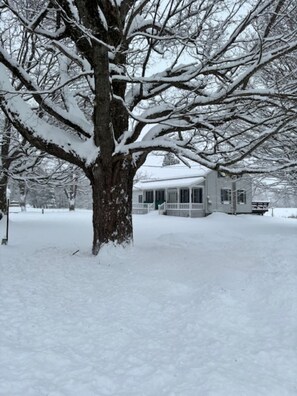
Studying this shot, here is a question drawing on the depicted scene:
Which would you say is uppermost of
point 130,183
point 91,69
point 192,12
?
point 192,12

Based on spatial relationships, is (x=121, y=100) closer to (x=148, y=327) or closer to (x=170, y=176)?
(x=148, y=327)

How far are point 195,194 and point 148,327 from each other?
A: 90.5 feet

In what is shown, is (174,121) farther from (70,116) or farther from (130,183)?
(70,116)

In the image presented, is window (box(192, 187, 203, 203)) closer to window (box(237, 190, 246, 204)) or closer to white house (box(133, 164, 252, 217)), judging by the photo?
white house (box(133, 164, 252, 217))

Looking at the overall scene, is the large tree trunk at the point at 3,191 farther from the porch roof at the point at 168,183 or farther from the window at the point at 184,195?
the window at the point at 184,195

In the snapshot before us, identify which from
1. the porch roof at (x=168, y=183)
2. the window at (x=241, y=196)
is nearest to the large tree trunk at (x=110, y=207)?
the porch roof at (x=168, y=183)

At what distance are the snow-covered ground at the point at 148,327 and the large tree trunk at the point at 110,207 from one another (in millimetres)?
794

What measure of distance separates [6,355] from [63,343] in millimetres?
624

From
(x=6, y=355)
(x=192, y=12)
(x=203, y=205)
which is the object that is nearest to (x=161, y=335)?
(x=6, y=355)

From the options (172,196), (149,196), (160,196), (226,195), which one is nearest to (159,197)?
(160,196)

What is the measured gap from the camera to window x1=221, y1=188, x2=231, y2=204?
3212 cm

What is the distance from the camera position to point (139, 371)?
3.54m

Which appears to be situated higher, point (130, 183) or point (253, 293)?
point (130, 183)

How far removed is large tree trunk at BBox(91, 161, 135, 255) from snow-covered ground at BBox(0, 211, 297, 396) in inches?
31.2
